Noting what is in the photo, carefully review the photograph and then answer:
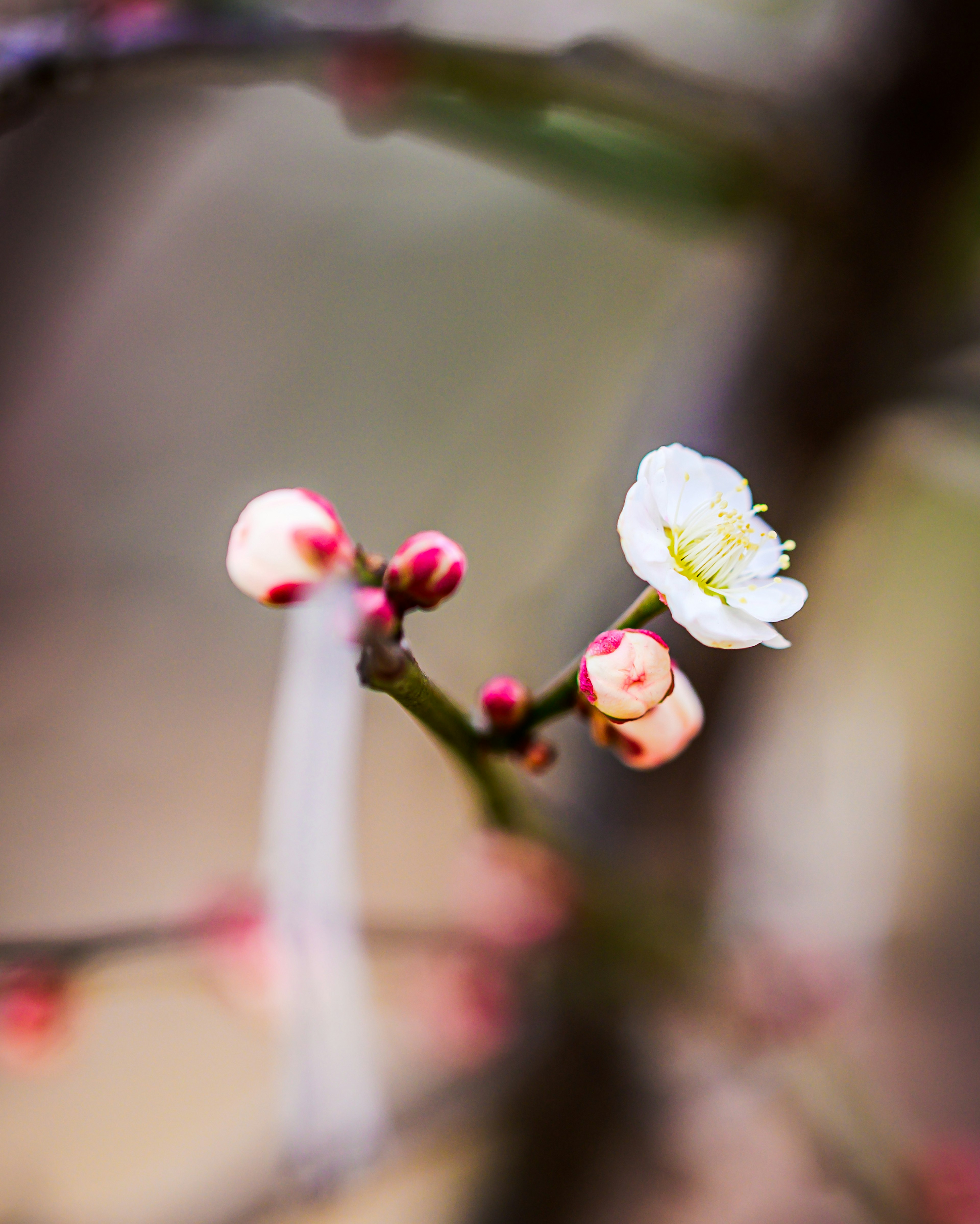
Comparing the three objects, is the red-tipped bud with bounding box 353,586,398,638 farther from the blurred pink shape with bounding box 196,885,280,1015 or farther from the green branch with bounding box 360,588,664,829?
the blurred pink shape with bounding box 196,885,280,1015

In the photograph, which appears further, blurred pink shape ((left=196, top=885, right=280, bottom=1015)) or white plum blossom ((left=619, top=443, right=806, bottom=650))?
blurred pink shape ((left=196, top=885, right=280, bottom=1015))

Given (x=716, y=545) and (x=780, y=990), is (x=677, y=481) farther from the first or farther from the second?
(x=780, y=990)

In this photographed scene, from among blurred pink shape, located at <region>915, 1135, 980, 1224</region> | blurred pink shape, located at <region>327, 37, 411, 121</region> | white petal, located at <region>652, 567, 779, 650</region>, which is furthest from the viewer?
blurred pink shape, located at <region>915, 1135, 980, 1224</region>

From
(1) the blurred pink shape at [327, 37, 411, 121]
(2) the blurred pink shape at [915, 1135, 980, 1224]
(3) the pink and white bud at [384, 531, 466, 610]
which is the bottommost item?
(2) the blurred pink shape at [915, 1135, 980, 1224]

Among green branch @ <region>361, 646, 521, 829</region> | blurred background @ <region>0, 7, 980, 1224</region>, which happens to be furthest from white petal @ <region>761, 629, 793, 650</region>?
blurred background @ <region>0, 7, 980, 1224</region>

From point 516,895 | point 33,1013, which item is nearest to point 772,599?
point 516,895

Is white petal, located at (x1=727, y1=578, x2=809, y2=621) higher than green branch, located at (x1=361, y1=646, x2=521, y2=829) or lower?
higher

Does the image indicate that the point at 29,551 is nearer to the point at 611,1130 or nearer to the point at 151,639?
the point at 151,639
